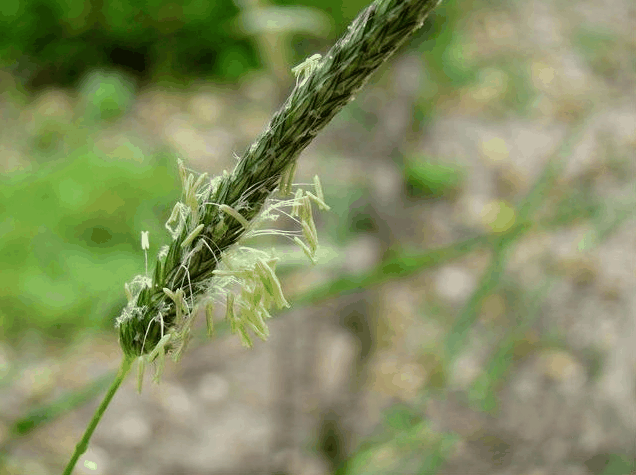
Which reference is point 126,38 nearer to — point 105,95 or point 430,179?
point 105,95

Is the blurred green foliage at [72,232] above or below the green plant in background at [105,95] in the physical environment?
below

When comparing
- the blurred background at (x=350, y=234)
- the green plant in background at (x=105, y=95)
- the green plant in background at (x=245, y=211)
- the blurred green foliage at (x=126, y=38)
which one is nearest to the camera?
the green plant in background at (x=245, y=211)

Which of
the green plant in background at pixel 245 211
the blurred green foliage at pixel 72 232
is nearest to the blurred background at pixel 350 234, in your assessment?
the blurred green foliage at pixel 72 232

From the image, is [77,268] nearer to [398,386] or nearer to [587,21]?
[398,386]

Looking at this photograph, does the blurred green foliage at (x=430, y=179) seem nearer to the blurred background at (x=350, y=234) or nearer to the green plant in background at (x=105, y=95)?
the blurred background at (x=350, y=234)

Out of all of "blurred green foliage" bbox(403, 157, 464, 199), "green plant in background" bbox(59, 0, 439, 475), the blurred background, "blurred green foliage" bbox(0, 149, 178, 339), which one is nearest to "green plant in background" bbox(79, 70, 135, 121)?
the blurred background

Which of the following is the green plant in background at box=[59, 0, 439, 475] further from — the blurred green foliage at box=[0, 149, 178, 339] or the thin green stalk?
the blurred green foliage at box=[0, 149, 178, 339]

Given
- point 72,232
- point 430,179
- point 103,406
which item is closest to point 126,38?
point 72,232
